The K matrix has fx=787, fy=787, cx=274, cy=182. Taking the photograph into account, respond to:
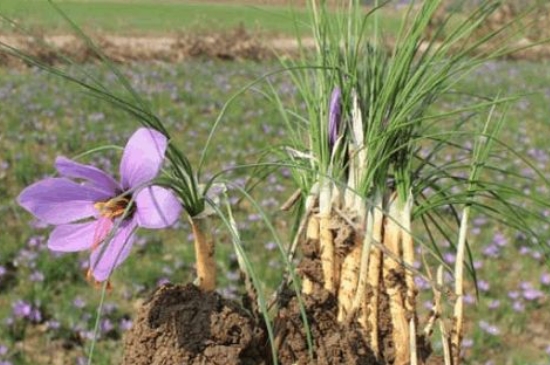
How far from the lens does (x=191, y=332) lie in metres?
1.01

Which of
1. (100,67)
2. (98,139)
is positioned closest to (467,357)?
(98,139)

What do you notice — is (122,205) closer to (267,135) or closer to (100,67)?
(267,135)

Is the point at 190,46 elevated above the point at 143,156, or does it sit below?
below

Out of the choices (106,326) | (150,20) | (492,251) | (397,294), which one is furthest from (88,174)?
(150,20)

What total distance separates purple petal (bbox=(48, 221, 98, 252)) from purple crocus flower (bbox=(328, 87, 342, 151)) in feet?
1.24

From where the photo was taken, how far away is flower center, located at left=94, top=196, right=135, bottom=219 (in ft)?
3.14

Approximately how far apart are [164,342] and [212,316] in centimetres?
8

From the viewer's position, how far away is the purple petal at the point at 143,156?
92 centimetres

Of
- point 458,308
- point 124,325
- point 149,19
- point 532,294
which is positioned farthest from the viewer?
point 149,19

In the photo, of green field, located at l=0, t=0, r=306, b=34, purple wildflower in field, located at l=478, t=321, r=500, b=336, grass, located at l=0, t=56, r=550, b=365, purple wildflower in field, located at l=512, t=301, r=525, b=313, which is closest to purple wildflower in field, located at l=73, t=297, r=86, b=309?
grass, located at l=0, t=56, r=550, b=365

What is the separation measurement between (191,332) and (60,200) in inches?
9.3

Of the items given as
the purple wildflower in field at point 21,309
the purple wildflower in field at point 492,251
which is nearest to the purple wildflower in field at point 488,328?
the purple wildflower in field at point 492,251

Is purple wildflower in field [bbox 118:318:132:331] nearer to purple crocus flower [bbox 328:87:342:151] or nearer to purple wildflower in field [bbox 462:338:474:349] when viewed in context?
purple wildflower in field [bbox 462:338:474:349]

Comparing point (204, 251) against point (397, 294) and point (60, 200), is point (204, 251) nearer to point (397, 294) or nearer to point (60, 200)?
point (60, 200)
